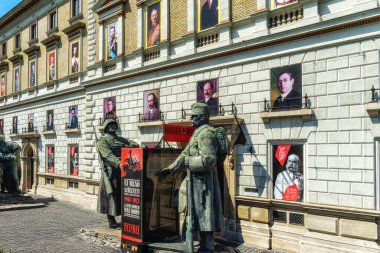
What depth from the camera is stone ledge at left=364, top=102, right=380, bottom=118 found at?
29.0ft

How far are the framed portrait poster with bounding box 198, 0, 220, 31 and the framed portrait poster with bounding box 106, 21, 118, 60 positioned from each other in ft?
17.6

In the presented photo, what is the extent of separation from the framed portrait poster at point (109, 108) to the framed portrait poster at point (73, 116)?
3776 mm

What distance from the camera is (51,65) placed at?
23.5m

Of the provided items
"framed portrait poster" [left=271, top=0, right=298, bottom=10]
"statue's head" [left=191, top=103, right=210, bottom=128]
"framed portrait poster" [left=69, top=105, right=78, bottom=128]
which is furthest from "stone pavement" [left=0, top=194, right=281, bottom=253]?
"framed portrait poster" [left=271, top=0, right=298, bottom=10]

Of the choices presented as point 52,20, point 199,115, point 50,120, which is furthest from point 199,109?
point 52,20

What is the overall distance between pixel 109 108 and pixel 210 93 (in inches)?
251

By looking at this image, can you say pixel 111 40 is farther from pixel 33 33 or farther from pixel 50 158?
pixel 33 33

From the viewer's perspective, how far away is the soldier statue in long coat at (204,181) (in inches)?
282

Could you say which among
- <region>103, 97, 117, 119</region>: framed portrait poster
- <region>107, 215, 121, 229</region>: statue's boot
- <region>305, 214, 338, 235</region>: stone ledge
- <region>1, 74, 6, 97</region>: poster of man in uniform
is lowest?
<region>107, 215, 121, 229</region>: statue's boot

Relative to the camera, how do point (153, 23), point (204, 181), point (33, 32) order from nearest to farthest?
point (204, 181), point (153, 23), point (33, 32)

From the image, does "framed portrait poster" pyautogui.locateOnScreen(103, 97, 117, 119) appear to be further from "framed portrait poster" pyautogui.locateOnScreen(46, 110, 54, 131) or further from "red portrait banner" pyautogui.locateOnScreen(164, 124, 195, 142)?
"framed portrait poster" pyautogui.locateOnScreen(46, 110, 54, 131)

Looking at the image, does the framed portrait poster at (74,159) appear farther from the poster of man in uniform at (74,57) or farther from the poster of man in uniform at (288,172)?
the poster of man in uniform at (288,172)

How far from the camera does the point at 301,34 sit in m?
10.4

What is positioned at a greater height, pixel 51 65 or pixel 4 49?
pixel 4 49
